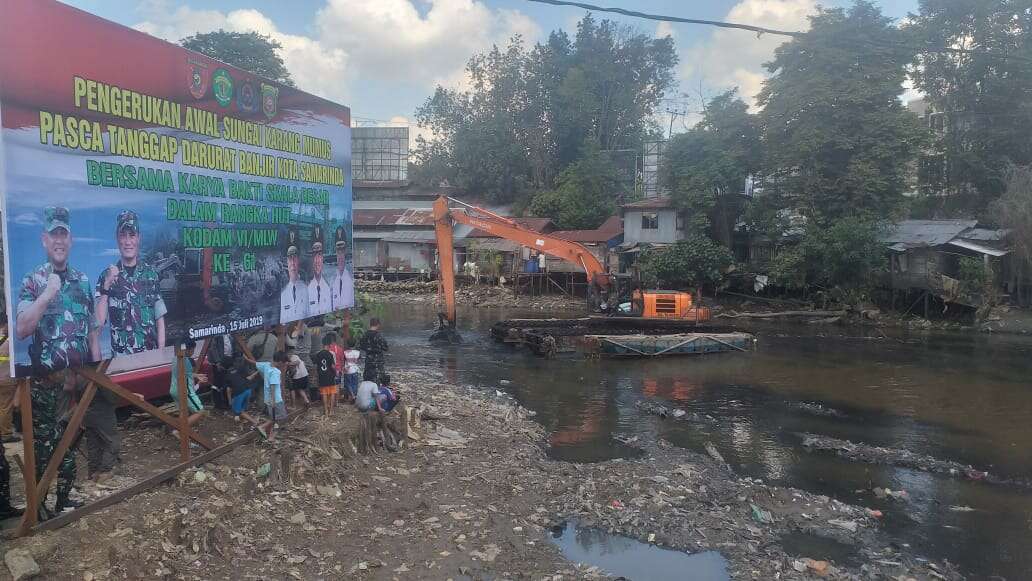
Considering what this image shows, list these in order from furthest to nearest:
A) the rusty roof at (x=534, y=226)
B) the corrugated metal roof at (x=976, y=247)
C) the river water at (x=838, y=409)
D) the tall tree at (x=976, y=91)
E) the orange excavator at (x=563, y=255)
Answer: the rusty roof at (x=534, y=226)
the tall tree at (x=976, y=91)
the corrugated metal roof at (x=976, y=247)
the orange excavator at (x=563, y=255)
the river water at (x=838, y=409)

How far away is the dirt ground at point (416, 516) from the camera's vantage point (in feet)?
19.6

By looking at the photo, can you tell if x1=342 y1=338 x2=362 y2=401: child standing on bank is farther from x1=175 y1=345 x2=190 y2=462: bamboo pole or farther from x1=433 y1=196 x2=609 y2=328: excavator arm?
x1=433 y1=196 x2=609 y2=328: excavator arm

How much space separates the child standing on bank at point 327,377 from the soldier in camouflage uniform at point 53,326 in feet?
11.2

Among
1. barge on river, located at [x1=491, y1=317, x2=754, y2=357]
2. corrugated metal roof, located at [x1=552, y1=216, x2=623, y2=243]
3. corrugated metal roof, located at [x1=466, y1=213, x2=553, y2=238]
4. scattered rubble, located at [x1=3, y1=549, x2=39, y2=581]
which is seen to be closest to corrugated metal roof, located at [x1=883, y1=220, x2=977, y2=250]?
barge on river, located at [x1=491, y1=317, x2=754, y2=357]

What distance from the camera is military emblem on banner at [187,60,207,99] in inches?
276

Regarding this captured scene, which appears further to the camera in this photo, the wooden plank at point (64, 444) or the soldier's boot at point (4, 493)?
the soldier's boot at point (4, 493)

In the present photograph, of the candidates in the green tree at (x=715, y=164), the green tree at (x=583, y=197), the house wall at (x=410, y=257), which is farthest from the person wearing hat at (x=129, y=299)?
the green tree at (x=583, y=197)

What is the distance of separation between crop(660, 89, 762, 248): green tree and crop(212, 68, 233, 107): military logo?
2761cm

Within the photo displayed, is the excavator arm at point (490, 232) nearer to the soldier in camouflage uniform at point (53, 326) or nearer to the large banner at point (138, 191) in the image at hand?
the large banner at point (138, 191)

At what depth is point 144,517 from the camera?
607cm

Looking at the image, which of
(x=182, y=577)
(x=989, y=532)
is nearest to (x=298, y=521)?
(x=182, y=577)

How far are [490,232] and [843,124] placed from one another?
17966 millimetres

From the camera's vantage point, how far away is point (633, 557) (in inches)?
289

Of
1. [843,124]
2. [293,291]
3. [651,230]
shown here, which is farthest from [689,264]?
[293,291]
